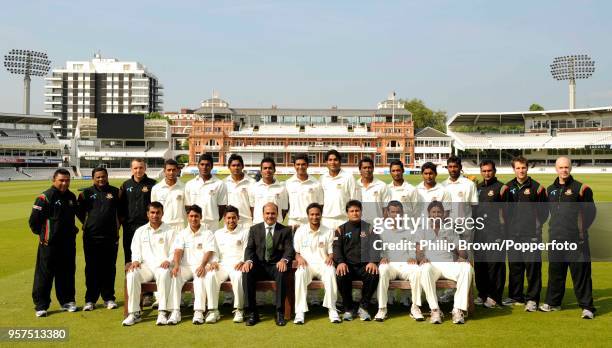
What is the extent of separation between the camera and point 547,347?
458 cm

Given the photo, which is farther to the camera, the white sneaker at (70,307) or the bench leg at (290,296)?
the white sneaker at (70,307)

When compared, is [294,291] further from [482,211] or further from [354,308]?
[482,211]

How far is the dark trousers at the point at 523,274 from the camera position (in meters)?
5.98

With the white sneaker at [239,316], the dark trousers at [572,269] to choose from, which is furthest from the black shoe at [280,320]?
the dark trousers at [572,269]

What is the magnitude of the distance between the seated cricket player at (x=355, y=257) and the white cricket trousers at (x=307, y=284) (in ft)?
0.30

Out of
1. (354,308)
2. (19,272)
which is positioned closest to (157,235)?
(354,308)

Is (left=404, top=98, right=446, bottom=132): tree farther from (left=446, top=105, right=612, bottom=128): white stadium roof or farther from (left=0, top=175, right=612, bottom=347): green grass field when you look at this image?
(left=0, top=175, right=612, bottom=347): green grass field

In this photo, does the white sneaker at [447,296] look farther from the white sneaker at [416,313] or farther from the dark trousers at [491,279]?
the white sneaker at [416,313]

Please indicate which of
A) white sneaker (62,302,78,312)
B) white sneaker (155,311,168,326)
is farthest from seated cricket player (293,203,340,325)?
white sneaker (62,302,78,312)

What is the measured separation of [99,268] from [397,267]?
4013 mm

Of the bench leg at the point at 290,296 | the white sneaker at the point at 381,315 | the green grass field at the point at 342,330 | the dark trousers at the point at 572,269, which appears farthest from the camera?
the dark trousers at the point at 572,269

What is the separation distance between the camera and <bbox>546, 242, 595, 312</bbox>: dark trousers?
5.73m

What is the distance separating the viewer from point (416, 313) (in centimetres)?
551

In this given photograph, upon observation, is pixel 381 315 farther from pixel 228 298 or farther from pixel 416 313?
pixel 228 298
